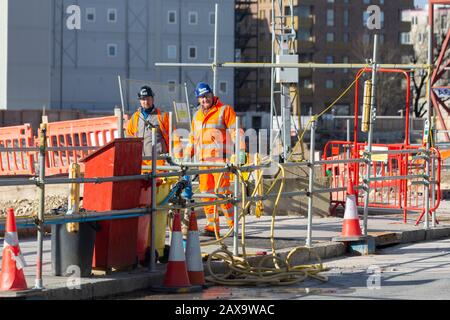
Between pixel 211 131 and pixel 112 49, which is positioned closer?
pixel 211 131

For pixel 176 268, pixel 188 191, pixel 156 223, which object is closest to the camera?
pixel 176 268

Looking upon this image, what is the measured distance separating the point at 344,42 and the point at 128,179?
9513 cm

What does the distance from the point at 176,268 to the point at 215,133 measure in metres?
3.90

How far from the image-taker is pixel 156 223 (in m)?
11.7

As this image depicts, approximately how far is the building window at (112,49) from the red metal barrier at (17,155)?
5289 cm

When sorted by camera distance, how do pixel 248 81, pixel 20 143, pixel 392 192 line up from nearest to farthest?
pixel 392 192, pixel 20 143, pixel 248 81

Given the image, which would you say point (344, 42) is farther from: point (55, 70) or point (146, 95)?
point (146, 95)

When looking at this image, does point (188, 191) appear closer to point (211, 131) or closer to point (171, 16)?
point (211, 131)

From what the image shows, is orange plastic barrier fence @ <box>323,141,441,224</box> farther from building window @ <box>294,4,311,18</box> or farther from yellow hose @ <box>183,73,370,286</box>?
building window @ <box>294,4,311,18</box>

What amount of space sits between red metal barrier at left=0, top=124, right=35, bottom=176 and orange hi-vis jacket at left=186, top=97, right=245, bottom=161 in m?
9.71

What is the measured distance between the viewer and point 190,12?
81812 millimetres

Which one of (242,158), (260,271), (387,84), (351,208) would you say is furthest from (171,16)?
(260,271)

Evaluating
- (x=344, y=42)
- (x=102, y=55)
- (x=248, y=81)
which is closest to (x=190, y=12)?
(x=102, y=55)

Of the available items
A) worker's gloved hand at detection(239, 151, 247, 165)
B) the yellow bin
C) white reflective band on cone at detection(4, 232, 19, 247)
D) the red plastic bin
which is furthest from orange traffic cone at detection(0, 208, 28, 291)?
worker's gloved hand at detection(239, 151, 247, 165)
